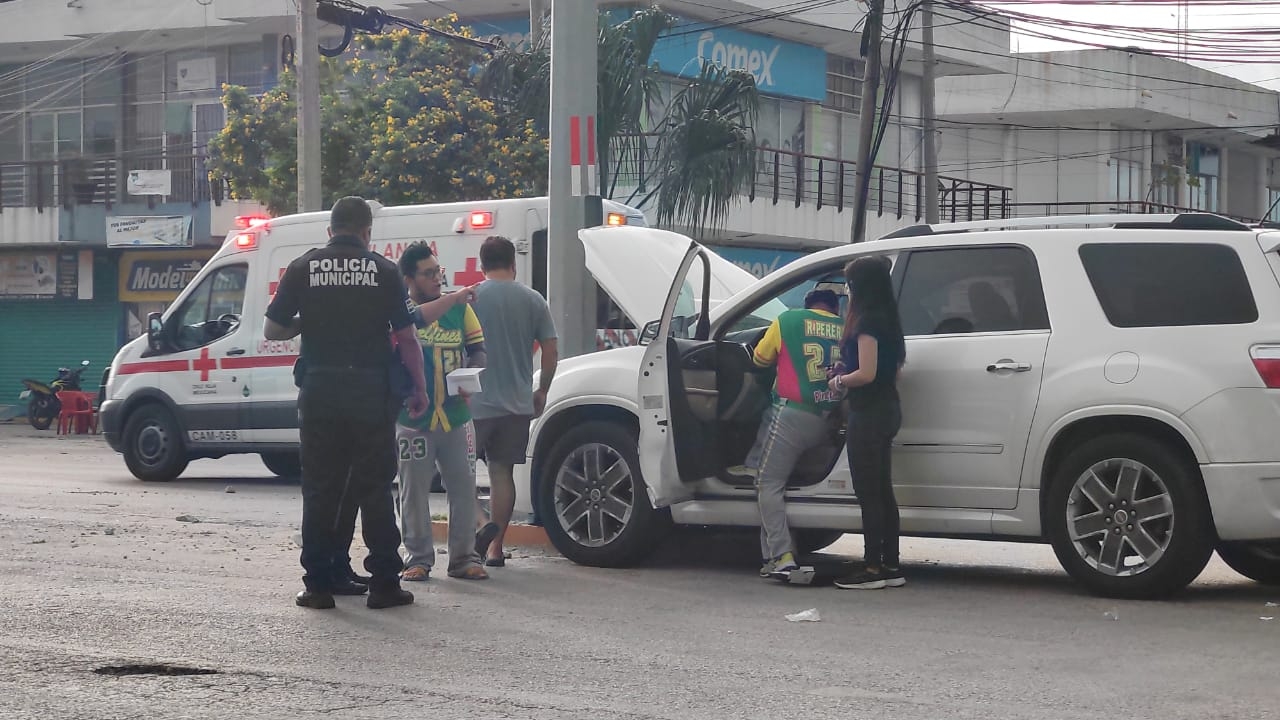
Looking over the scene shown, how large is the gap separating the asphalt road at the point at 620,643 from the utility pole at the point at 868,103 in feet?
44.5

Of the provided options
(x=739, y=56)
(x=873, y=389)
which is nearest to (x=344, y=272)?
(x=873, y=389)

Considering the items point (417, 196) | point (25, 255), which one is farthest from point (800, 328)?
point (25, 255)

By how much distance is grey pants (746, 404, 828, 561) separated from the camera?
8445 millimetres

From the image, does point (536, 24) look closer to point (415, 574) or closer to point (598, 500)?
point (598, 500)

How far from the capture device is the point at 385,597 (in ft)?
25.2

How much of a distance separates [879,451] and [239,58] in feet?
92.0

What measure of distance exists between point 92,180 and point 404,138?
13981 millimetres

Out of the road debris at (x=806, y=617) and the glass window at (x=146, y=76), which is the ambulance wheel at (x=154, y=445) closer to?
the road debris at (x=806, y=617)

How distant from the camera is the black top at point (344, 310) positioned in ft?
25.0

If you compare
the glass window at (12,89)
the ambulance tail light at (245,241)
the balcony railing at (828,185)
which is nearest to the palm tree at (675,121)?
the balcony railing at (828,185)

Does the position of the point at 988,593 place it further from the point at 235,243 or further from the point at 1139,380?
the point at 235,243

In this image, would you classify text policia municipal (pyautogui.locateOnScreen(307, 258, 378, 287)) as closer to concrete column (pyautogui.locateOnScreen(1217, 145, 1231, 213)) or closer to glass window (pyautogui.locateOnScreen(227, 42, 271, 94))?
glass window (pyautogui.locateOnScreen(227, 42, 271, 94))

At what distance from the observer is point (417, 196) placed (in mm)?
23781

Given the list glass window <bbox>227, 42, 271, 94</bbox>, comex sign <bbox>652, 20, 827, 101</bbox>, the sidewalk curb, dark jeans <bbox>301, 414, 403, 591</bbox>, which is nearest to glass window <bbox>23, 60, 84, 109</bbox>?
glass window <bbox>227, 42, 271, 94</bbox>
